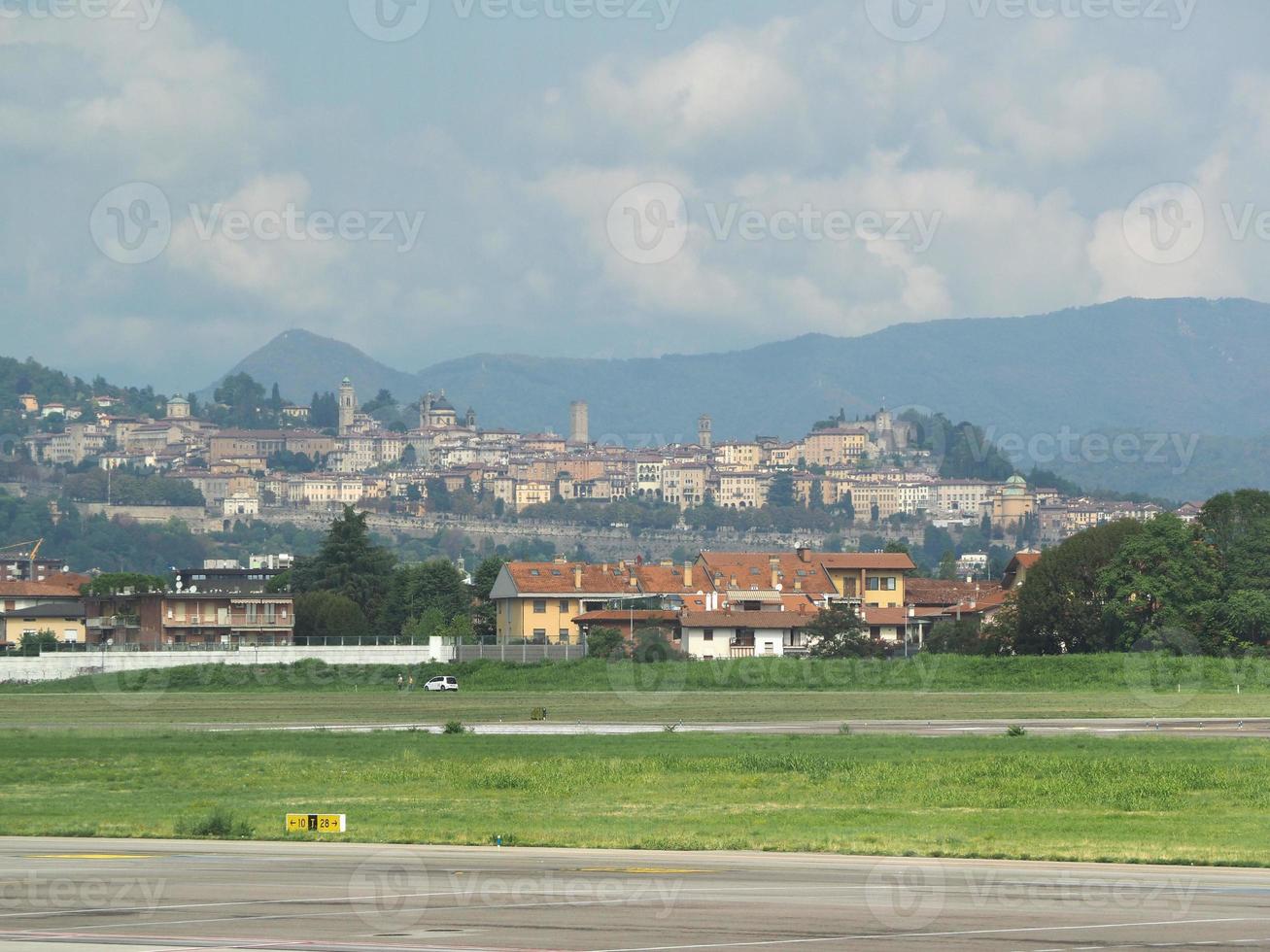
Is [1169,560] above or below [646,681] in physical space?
above

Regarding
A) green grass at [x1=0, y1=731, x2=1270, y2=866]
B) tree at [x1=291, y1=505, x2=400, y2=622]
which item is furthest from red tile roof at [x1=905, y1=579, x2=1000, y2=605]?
green grass at [x1=0, y1=731, x2=1270, y2=866]

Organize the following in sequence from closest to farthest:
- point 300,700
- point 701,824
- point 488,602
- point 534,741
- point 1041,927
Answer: point 1041,927, point 701,824, point 534,741, point 300,700, point 488,602

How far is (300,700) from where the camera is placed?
7225 cm

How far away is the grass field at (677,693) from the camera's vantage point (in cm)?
5966

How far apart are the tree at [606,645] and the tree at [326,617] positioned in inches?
1044

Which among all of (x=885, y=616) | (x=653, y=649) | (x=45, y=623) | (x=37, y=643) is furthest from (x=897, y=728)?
(x=45, y=623)

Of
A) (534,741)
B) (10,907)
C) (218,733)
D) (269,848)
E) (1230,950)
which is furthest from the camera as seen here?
(218,733)

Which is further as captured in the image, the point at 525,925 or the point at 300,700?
the point at 300,700

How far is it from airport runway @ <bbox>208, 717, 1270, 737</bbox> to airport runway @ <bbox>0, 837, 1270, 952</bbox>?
955 inches

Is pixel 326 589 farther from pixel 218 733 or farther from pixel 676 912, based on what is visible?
pixel 676 912

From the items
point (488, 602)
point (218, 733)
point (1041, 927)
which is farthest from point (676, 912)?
point (488, 602)

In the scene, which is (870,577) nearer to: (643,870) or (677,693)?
(677,693)

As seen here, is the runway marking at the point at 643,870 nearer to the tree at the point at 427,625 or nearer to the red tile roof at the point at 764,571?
the tree at the point at 427,625

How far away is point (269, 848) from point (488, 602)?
106 metres
